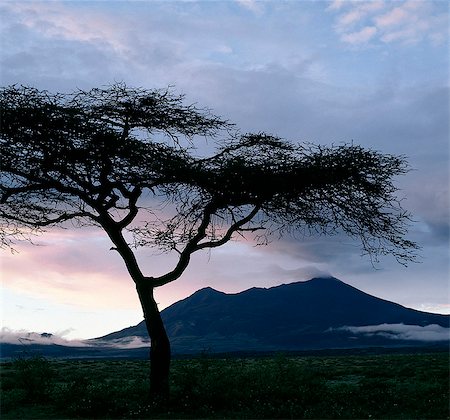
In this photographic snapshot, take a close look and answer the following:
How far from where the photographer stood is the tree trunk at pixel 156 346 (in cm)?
2186

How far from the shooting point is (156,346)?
72.2 ft

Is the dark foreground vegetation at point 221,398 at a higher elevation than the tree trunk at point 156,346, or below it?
below

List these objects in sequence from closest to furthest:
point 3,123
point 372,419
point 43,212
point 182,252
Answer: point 372,419, point 3,123, point 182,252, point 43,212

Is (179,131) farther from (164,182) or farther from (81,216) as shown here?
(81,216)

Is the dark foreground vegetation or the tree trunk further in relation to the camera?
the tree trunk

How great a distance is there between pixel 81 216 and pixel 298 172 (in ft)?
25.6

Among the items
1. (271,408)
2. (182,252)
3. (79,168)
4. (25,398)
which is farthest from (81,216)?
(271,408)

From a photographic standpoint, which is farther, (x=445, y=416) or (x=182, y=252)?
(x=182, y=252)

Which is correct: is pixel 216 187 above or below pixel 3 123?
below

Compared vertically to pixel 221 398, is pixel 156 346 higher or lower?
higher

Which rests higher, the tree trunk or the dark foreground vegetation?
the tree trunk

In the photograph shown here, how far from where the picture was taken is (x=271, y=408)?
19781mm

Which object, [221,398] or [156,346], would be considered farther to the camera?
[156,346]

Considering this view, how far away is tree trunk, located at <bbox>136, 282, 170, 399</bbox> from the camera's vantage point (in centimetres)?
2186
